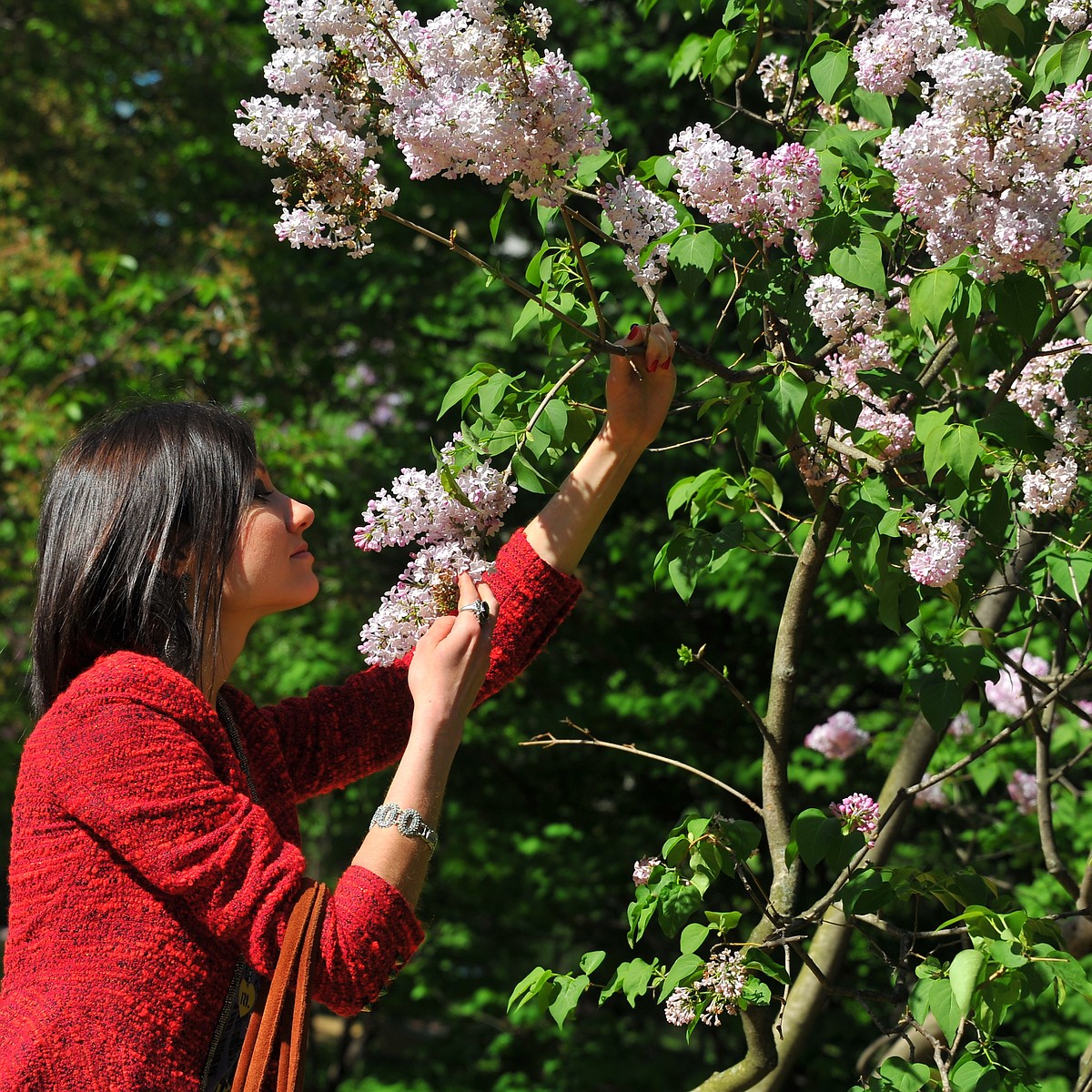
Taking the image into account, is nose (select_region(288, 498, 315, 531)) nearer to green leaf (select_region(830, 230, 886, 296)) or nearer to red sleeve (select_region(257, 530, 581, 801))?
red sleeve (select_region(257, 530, 581, 801))

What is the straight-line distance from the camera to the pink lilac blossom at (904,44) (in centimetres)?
173

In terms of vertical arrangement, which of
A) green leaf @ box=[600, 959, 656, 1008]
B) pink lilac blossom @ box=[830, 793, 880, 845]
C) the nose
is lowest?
green leaf @ box=[600, 959, 656, 1008]

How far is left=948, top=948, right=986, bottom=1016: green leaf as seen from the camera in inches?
60.6

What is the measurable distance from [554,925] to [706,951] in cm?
234

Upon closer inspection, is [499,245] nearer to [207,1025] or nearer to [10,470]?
[10,470]

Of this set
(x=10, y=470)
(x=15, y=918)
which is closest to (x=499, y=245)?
(x=10, y=470)

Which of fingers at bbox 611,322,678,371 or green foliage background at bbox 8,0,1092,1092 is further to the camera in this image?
green foliage background at bbox 8,0,1092,1092

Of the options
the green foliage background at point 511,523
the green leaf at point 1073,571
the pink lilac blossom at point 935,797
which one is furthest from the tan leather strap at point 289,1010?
the green foliage background at point 511,523

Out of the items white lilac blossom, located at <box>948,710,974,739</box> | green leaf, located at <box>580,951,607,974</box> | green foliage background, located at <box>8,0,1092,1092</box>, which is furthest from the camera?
green foliage background, located at <box>8,0,1092,1092</box>

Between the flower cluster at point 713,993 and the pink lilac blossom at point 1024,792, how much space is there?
6.83ft

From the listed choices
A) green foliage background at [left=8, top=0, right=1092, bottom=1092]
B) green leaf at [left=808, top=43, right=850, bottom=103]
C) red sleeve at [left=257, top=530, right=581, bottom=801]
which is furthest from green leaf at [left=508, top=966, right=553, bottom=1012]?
green foliage background at [left=8, top=0, right=1092, bottom=1092]

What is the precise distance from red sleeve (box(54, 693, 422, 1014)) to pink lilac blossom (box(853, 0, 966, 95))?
1.29 metres

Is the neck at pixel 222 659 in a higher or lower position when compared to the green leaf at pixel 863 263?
lower

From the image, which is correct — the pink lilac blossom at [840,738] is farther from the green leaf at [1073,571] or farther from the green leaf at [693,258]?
the green leaf at [693,258]
